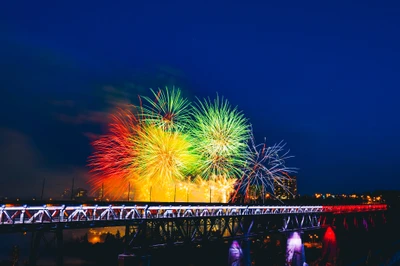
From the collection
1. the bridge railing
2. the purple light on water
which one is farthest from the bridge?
the purple light on water

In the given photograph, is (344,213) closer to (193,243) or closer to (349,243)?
(349,243)

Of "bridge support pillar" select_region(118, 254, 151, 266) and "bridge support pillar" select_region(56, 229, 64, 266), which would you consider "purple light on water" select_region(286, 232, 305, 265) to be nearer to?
"bridge support pillar" select_region(118, 254, 151, 266)

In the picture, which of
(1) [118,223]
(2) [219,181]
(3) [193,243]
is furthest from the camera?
(2) [219,181]

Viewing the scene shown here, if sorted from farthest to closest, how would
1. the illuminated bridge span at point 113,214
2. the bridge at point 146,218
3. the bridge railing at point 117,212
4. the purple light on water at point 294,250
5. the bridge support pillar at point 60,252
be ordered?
the purple light on water at point 294,250 → the bridge railing at point 117,212 → the bridge at point 146,218 → the illuminated bridge span at point 113,214 → the bridge support pillar at point 60,252

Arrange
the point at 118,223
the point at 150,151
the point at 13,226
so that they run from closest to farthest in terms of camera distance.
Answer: the point at 13,226 → the point at 118,223 → the point at 150,151

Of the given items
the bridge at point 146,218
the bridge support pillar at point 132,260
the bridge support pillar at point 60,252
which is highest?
the bridge at point 146,218

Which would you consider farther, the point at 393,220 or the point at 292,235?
the point at 393,220

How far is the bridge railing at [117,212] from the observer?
2419 centimetres

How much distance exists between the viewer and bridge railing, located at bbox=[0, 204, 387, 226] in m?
24.2

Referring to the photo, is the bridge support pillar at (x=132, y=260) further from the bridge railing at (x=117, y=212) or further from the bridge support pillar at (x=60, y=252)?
the bridge support pillar at (x=60, y=252)

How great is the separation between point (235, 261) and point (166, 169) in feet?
52.0

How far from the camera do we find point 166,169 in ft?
157

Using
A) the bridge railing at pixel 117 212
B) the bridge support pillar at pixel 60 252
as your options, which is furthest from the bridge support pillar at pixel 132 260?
the bridge support pillar at pixel 60 252

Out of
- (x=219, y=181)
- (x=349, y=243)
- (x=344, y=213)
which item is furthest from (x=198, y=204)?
(x=349, y=243)
